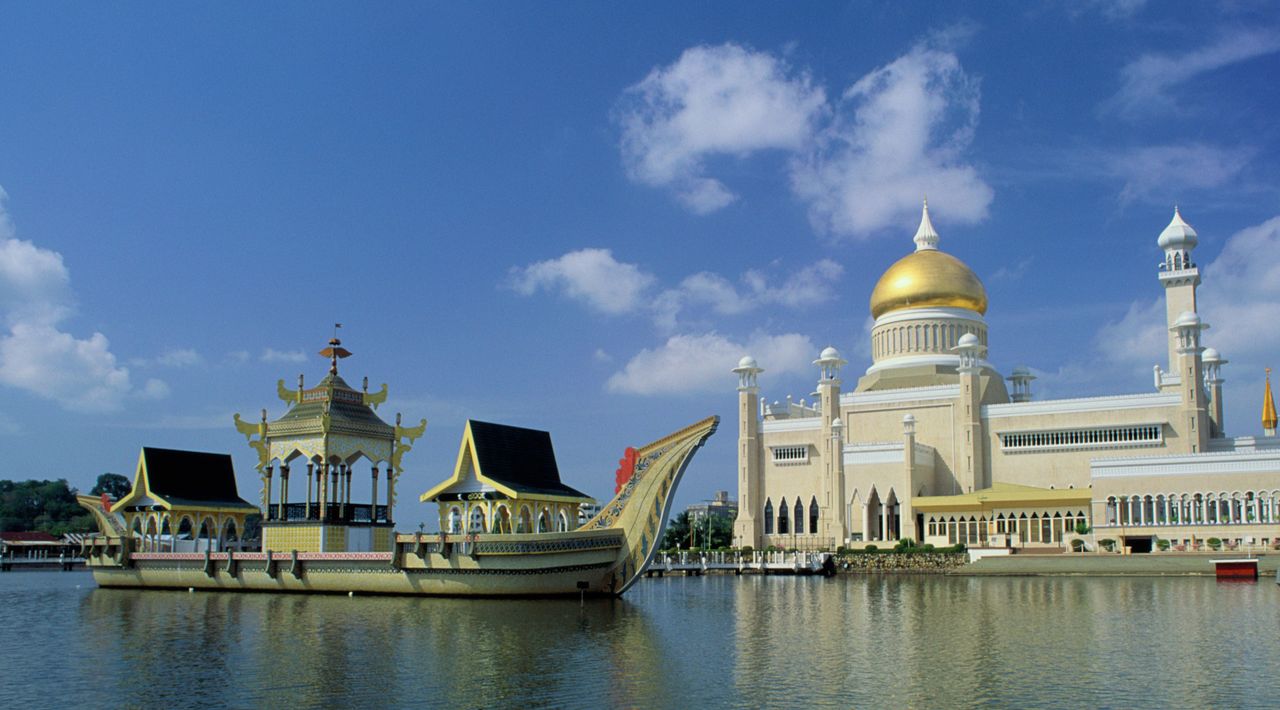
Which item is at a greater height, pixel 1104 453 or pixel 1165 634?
pixel 1104 453

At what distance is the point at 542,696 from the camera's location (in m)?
15.7

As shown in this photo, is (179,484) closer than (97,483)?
Yes

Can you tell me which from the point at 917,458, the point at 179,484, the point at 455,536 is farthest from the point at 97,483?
the point at 455,536

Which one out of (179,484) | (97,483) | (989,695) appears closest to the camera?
(989,695)

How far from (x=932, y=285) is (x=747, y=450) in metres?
14.6

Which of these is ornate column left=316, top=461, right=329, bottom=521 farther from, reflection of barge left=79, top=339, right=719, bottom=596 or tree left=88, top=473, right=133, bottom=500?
tree left=88, top=473, right=133, bottom=500

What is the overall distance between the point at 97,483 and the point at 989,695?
98.3m

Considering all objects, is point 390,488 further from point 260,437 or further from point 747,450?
point 747,450

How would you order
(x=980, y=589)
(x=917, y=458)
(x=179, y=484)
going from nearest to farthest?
(x=980, y=589)
(x=179, y=484)
(x=917, y=458)

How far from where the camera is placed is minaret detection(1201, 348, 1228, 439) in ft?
193

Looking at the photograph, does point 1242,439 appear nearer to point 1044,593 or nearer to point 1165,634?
point 1044,593

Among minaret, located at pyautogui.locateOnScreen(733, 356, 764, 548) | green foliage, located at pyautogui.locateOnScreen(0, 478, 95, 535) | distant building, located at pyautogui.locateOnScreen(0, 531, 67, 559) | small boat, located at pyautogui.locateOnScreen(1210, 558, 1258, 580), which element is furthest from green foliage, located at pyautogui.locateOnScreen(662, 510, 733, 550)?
green foliage, located at pyautogui.locateOnScreen(0, 478, 95, 535)

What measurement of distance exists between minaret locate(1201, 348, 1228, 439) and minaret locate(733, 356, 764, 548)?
23.8m

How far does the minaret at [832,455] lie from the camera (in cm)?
6212
